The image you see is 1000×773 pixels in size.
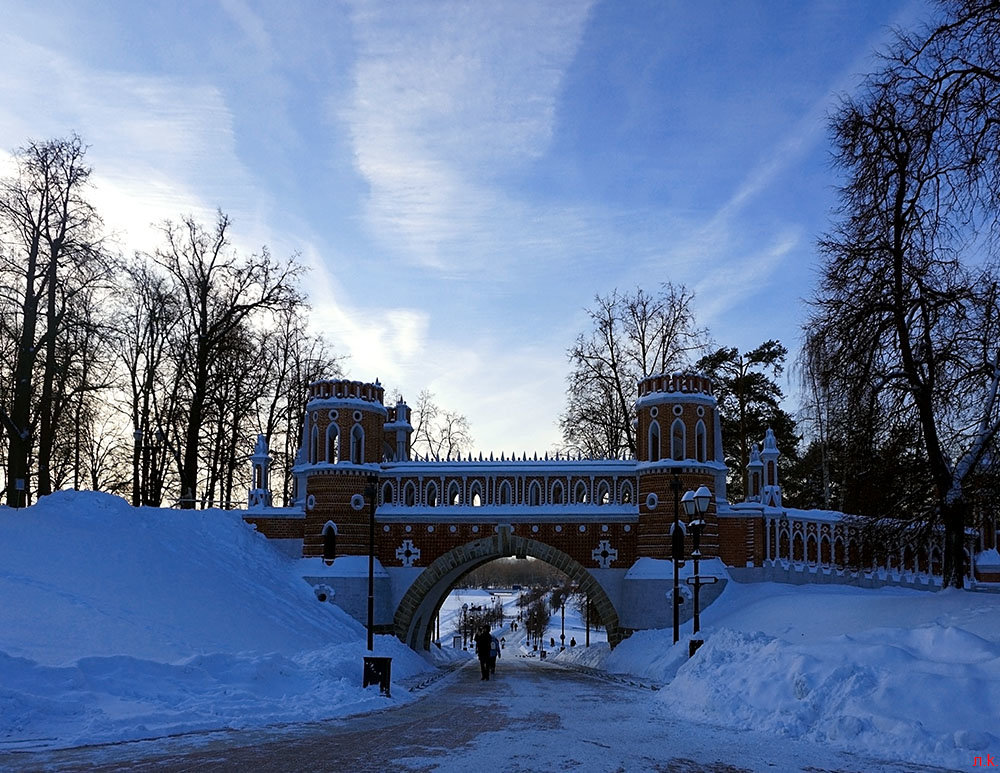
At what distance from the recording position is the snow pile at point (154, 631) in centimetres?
1159

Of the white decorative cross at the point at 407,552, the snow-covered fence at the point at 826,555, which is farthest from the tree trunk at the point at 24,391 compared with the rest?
the snow-covered fence at the point at 826,555

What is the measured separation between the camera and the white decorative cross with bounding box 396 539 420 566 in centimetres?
2928

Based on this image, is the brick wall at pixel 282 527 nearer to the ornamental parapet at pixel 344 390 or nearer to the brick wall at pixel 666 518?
the ornamental parapet at pixel 344 390

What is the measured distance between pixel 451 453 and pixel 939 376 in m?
39.4

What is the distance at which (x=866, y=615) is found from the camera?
17484mm

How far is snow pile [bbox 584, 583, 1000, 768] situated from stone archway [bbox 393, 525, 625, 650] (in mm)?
10272

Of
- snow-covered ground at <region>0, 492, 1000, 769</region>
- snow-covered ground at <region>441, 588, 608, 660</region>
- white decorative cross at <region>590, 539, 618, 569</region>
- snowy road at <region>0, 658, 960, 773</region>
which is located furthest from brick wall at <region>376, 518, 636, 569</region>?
snow-covered ground at <region>441, 588, 608, 660</region>

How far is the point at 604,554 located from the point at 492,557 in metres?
3.58

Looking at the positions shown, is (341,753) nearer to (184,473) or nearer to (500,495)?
(500,495)

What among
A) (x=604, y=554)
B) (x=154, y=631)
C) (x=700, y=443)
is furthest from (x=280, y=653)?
(x=700, y=443)

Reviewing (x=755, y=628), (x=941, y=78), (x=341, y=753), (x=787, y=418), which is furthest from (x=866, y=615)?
(x=787, y=418)

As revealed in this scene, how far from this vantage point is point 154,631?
1703cm

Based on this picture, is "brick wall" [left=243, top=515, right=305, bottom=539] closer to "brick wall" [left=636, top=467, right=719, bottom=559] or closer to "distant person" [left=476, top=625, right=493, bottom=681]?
"distant person" [left=476, top=625, right=493, bottom=681]

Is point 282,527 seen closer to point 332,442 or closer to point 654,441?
point 332,442
